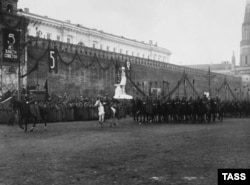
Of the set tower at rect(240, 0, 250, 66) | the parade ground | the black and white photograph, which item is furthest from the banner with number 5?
tower at rect(240, 0, 250, 66)

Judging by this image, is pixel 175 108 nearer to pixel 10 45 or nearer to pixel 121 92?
pixel 10 45

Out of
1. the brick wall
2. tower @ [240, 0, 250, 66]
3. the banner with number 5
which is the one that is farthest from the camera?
tower @ [240, 0, 250, 66]

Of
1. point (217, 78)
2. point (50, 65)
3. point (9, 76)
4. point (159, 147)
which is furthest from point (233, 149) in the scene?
point (217, 78)

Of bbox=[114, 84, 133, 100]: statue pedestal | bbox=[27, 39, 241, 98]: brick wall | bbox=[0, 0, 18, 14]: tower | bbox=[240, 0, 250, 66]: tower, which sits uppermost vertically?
bbox=[240, 0, 250, 66]: tower

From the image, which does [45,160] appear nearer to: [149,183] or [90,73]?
[149,183]

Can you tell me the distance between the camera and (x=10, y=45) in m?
20.0

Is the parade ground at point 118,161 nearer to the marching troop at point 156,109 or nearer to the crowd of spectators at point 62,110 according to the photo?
the crowd of spectators at point 62,110

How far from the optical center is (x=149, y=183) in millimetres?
5305

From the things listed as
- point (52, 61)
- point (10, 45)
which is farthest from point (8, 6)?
point (10, 45)

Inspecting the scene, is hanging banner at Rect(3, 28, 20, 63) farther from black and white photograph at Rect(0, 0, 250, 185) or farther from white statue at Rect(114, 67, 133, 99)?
white statue at Rect(114, 67, 133, 99)

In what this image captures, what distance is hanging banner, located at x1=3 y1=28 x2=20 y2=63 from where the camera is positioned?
19453 millimetres

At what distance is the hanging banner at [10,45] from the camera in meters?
19.5

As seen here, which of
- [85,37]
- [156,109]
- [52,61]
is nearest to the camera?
[156,109]

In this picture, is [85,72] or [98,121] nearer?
[98,121]
